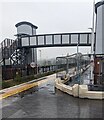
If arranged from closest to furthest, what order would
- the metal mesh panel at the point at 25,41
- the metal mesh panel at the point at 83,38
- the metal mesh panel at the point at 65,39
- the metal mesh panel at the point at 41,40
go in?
the metal mesh panel at the point at 83,38, the metal mesh panel at the point at 65,39, the metal mesh panel at the point at 41,40, the metal mesh panel at the point at 25,41

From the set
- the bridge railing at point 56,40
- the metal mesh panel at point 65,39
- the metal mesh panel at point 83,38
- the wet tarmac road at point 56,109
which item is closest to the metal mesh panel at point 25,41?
the bridge railing at point 56,40

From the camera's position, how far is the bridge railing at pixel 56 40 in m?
35.0

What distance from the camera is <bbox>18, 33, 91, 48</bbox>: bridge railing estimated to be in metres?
35.0

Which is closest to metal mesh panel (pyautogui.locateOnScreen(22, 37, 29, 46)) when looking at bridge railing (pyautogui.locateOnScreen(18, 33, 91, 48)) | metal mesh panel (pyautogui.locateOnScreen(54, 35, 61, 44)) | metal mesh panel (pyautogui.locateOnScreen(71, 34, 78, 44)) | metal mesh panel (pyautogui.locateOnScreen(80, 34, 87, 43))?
bridge railing (pyautogui.locateOnScreen(18, 33, 91, 48))

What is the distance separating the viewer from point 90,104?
11.6 metres

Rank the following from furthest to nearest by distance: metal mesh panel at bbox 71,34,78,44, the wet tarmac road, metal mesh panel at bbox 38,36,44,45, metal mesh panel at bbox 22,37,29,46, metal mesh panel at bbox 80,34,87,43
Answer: metal mesh panel at bbox 22,37,29,46
metal mesh panel at bbox 38,36,44,45
metal mesh panel at bbox 71,34,78,44
metal mesh panel at bbox 80,34,87,43
the wet tarmac road

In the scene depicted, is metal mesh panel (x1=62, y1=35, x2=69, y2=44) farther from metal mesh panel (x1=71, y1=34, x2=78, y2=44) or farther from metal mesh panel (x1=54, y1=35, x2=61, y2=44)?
metal mesh panel (x1=71, y1=34, x2=78, y2=44)

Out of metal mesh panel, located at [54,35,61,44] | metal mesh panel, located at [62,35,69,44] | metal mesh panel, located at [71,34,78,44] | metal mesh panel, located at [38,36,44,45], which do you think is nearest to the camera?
metal mesh panel, located at [71,34,78,44]

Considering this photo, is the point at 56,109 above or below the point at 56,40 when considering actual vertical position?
below

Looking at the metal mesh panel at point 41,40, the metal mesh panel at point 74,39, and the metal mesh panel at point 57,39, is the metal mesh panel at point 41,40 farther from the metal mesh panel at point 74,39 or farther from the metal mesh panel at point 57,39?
the metal mesh panel at point 74,39

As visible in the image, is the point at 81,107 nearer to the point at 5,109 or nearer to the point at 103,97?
the point at 103,97

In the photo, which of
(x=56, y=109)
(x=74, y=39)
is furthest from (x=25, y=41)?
(x=56, y=109)

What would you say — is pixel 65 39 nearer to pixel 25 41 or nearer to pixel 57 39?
pixel 57 39

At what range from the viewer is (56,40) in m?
36.0
